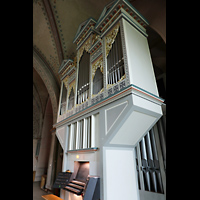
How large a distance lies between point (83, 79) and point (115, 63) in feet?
5.43

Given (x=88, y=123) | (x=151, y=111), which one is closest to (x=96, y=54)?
(x=88, y=123)

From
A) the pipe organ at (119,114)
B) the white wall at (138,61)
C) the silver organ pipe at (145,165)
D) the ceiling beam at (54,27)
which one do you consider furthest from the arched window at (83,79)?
→ the ceiling beam at (54,27)

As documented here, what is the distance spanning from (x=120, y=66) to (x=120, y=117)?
1.28m

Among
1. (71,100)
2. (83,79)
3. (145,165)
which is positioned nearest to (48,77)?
(71,100)

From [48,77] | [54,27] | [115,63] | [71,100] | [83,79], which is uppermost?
[54,27]

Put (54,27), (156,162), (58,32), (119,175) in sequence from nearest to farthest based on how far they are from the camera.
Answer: (119,175)
(156,162)
(54,27)
(58,32)

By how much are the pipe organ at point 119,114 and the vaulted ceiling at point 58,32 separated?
1.79m

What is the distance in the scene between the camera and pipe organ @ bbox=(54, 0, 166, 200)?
3055mm

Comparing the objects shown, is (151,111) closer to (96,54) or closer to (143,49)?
(143,49)

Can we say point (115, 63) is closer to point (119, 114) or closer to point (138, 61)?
point (138, 61)

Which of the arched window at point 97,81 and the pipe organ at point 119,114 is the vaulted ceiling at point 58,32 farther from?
the arched window at point 97,81

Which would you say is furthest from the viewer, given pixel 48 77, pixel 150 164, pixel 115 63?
pixel 48 77

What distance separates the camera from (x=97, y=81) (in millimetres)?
4273

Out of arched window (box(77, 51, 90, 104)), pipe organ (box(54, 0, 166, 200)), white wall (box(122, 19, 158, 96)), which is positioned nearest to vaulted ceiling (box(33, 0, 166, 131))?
white wall (box(122, 19, 158, 96))
